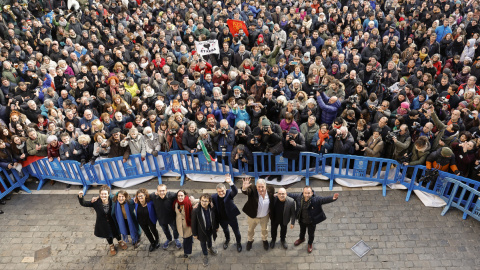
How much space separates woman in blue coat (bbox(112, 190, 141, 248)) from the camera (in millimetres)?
6551

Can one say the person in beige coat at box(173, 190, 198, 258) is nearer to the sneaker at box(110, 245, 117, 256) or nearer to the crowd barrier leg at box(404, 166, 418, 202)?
the sneaker at box(110, 245, 117, 256)

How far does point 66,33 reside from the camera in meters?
13.9

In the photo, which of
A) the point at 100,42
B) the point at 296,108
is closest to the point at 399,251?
the point at 296,108

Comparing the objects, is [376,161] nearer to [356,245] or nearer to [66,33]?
[356,245]

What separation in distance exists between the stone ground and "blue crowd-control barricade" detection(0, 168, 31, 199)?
30.4 inches

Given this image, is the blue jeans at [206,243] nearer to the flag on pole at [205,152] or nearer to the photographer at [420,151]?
the flag on pole at [205,152]

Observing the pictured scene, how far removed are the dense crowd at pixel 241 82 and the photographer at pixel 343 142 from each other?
0.11 ft

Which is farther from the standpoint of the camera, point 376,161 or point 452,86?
point 452,86

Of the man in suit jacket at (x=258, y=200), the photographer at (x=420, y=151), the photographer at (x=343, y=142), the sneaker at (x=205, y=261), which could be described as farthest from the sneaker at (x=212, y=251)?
the photographer at (x=420, y=151)

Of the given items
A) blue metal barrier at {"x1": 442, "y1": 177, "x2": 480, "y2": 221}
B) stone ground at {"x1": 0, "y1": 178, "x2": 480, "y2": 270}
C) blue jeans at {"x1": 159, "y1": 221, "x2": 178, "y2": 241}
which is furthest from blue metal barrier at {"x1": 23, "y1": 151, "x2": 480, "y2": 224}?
blue jeans at {"x1": 159, "y1": 221, "x2": 178, "y2": 241}

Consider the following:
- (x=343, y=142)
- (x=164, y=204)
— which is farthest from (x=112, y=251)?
(x=343, y=142)

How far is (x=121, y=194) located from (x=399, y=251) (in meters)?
5.65

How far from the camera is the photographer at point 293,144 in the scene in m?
8.02

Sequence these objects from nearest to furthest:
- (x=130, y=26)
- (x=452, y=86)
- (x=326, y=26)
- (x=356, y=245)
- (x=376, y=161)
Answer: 1. (x=356, y=245)
2. (x=376, y=161)
3. (x=452, y=86)
4. (x=326, y=26)
5. (x=130, y=26)
